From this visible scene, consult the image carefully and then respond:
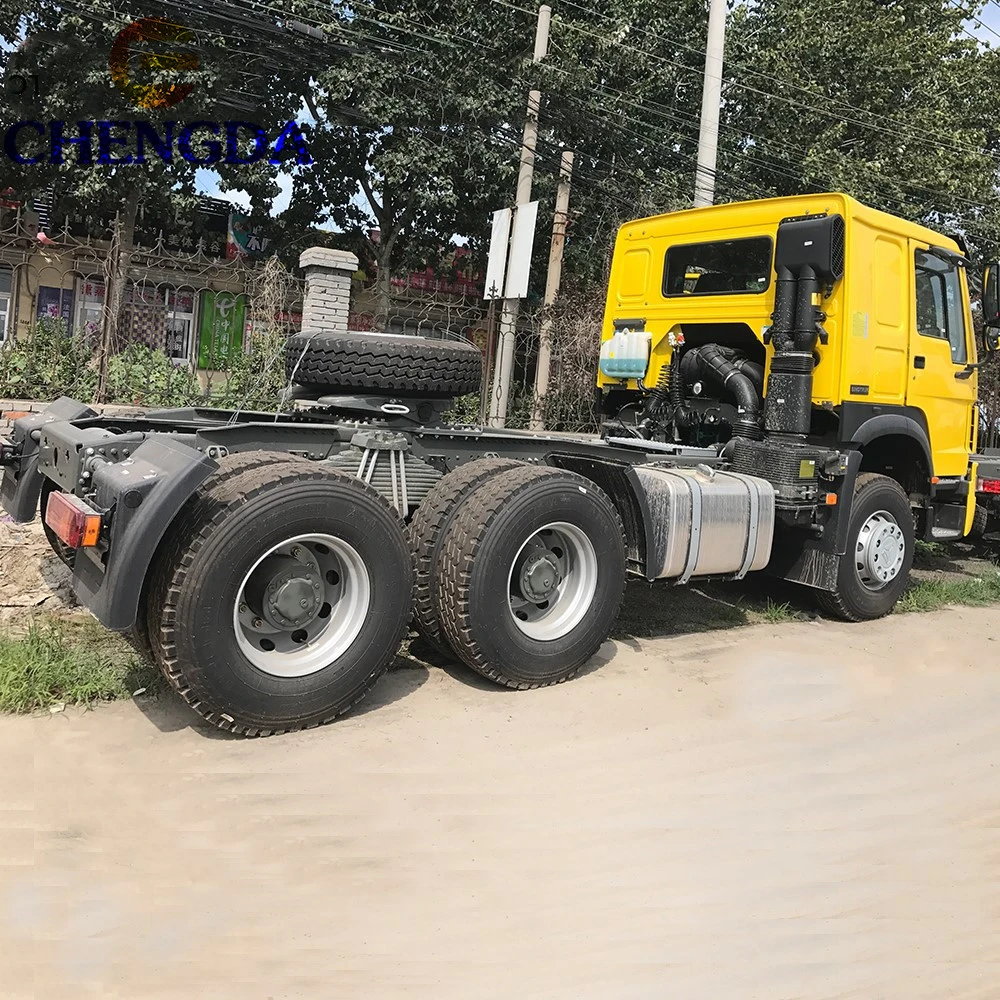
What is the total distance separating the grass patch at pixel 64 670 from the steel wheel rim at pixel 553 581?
1784 millimetres

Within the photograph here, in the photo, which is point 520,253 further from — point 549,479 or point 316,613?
point 316,613

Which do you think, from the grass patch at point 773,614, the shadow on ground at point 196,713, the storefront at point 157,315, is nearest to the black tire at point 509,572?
the shadow on ground at point 196,713

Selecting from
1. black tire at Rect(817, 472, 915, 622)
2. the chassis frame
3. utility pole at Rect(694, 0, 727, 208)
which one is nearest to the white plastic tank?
the chassis frame

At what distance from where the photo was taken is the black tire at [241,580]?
3.64 m

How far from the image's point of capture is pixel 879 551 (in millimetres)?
6809

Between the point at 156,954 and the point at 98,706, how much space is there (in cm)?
180

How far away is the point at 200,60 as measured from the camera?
15.4 m

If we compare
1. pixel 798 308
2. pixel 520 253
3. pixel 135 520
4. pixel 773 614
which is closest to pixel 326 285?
pixel 520 253

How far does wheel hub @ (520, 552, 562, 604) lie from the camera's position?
15.6 ft

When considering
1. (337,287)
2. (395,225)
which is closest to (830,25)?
(395,225)

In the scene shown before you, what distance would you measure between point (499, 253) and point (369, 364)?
8.36 meters

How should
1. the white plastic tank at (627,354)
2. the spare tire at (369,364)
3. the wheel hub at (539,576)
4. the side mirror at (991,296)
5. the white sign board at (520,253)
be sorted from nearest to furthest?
the wheel hub at (539,576)
the spare tire at (369,364)
the side mirror at (991,296)
the white plastic tank at (627,354)
the white sign board at (520,253)

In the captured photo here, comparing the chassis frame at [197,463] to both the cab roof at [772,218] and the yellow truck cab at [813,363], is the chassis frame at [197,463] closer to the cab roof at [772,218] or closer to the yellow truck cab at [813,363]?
the yellow truck cab at [813,363]

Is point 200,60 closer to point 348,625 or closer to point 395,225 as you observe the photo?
point 395,225
